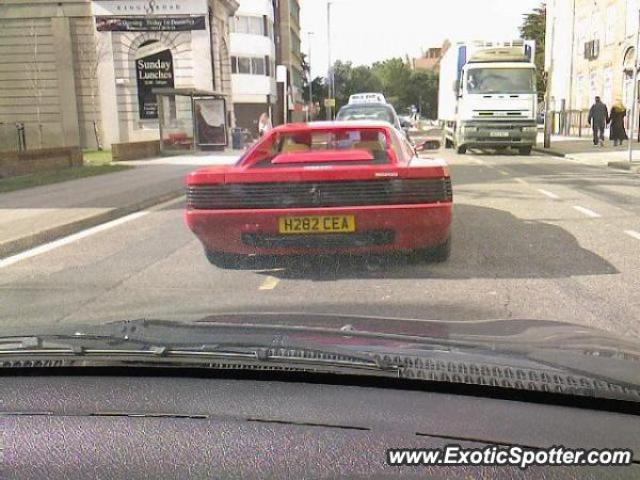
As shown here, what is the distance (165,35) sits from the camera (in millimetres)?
37969

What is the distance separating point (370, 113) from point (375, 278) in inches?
455

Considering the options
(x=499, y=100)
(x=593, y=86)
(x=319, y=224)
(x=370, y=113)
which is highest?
(x=593, y=86)

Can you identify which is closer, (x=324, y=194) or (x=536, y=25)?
(x=324, y=194)

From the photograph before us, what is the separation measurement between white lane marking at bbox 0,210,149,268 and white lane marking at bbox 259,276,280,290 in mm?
3232

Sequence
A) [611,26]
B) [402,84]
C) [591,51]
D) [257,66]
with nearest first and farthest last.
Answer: [611,26] → [591,51] → [257,66] → [402,84]

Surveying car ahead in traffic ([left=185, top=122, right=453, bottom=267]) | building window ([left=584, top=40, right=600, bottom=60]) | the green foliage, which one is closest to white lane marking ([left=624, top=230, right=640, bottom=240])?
car ahead in traffic ([left=185, top=122, right=453, bottom=267])

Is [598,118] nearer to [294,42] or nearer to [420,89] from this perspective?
[294,42]

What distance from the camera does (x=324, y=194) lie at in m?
6.05

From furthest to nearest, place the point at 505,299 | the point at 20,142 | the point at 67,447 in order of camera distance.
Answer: the point at 20,142 < the point at 505,299 < the point at 67,447

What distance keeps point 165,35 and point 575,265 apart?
34796 mm

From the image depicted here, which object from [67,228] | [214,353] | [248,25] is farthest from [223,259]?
[248,25]

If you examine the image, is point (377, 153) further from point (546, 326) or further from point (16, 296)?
point (546, 326)

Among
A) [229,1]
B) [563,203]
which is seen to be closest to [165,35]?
[229,1]
